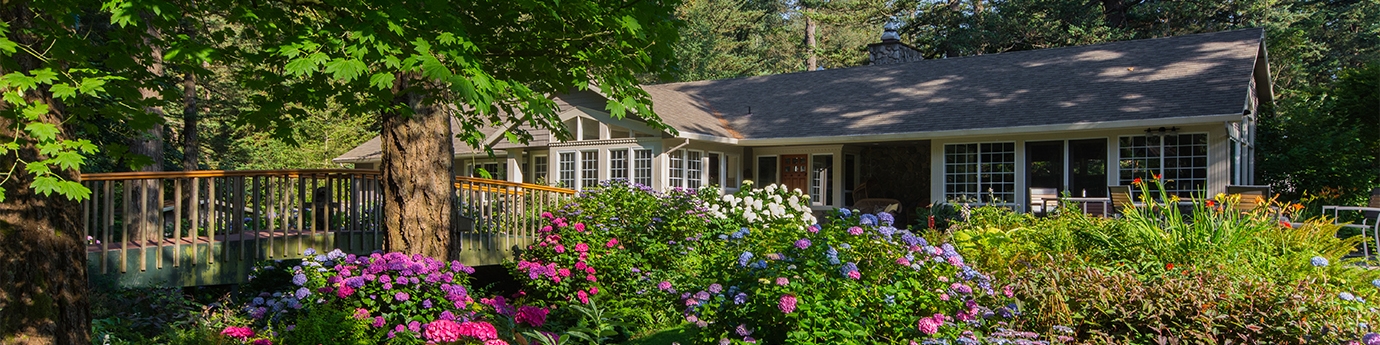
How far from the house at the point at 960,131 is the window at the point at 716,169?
0.10 feet

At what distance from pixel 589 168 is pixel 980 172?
20.4 ft

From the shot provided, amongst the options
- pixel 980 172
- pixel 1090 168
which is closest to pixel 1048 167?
pixel 1090 168

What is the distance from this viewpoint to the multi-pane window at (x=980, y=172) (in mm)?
13133

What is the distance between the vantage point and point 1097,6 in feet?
77.7

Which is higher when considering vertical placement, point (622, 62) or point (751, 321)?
point (622, 62)

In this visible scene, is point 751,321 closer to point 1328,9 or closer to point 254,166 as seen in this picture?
point 254,166

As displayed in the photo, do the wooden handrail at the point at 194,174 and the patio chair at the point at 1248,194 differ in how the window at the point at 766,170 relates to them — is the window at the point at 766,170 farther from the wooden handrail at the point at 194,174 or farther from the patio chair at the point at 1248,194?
the wooden handrail at the point at 194,174

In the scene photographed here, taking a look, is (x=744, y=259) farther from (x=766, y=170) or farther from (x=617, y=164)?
(x=766, y=170)

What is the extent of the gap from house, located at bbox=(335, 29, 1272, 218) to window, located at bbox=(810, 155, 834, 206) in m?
0.03

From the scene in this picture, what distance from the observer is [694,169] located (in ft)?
47.4

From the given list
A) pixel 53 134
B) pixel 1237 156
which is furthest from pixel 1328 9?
pixel 53 134

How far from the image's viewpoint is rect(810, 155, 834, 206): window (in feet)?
50.8

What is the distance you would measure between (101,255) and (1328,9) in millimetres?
28338

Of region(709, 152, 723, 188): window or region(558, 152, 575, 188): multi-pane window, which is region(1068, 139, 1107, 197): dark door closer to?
region(709, 152, 723, 188): window
